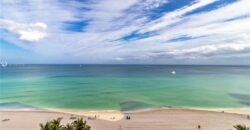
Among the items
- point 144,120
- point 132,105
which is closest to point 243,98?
point 132,105

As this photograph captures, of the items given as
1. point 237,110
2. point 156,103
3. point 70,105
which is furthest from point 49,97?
point 237,110

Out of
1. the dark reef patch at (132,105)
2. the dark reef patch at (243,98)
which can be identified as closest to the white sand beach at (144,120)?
the dark reef patch at (132,105)

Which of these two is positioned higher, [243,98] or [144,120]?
[243,98]

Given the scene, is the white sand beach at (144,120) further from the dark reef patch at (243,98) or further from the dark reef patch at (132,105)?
the dark reef patch at (243,98)

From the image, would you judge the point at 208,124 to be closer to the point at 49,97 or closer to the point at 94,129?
the point at 94,129

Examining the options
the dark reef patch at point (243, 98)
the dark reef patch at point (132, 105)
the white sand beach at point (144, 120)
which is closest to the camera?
the white sand beach at point (144, 120)

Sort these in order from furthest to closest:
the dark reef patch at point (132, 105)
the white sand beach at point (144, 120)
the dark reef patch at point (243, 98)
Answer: the dark reef patch at point (243, 98), the dark reef patch at point (132, 105), the white sand beach at point (144, 120)

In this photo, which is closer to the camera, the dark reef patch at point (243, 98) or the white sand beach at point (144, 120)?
the white sand beach at point (144, 120)

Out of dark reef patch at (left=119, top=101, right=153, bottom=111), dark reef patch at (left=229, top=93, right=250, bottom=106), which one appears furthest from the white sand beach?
dark reef patch at (left=229, top=93, right=250, bottom=106)

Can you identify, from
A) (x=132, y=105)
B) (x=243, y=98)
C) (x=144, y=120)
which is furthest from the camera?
(x=243, y=98)

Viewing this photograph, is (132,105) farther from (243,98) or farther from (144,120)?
(243,98)
